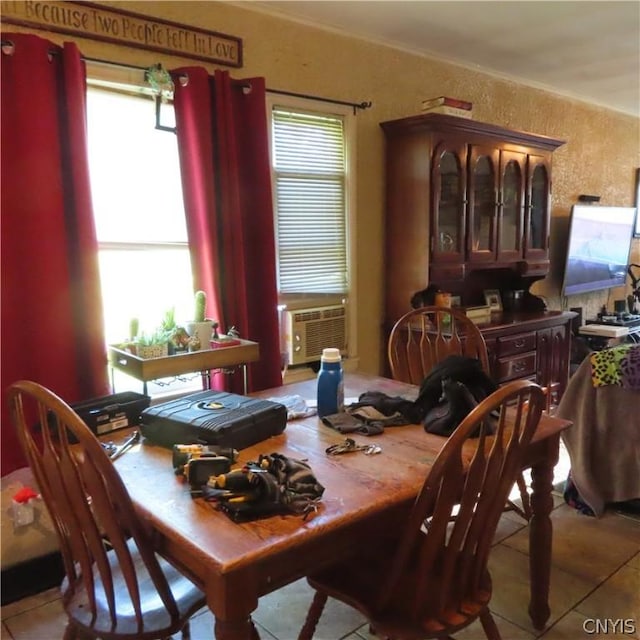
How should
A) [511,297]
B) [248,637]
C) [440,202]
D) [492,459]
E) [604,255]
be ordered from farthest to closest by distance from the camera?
[604,255], [511,297], [440,202], [492,459], [248,637]

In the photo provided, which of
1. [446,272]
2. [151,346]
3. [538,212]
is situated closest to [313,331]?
[446,272]

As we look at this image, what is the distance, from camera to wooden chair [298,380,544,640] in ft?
3.87

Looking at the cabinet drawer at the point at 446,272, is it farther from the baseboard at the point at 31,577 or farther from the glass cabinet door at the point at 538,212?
the baseboard at the point at 31,577

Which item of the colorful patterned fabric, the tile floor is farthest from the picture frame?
the tile floor

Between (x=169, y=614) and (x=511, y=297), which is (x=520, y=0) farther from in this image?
(x=169, y=614)

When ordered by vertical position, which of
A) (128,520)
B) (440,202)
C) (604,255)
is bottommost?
(128,520)

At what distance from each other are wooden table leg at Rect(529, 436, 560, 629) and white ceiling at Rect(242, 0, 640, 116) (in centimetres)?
222

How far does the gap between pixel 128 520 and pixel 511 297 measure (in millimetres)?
3467

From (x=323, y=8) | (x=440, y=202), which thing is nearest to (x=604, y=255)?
(x=440, y=202)

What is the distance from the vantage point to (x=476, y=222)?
3.45m

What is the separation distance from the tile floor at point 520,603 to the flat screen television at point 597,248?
262 centimetres

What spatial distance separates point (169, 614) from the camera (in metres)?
1.26

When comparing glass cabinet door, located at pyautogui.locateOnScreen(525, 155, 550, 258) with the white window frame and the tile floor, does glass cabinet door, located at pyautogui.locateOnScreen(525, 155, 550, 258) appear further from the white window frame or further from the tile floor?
the tile floor

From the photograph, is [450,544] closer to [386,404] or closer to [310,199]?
[386,404]
